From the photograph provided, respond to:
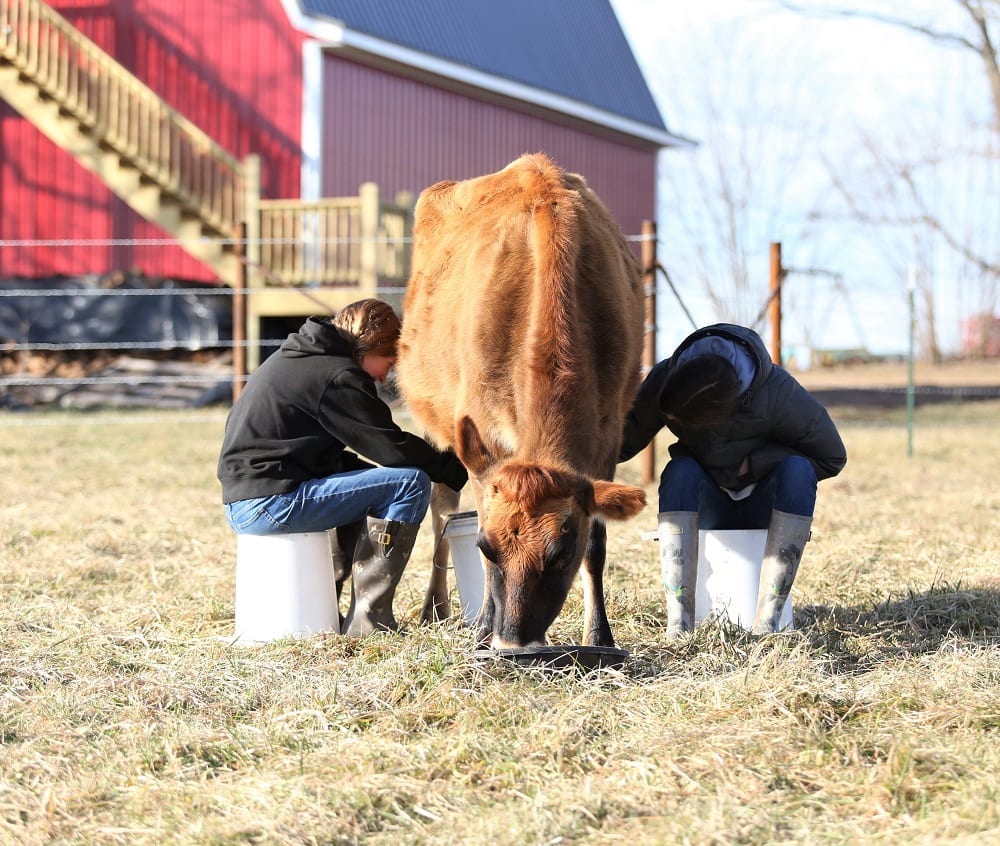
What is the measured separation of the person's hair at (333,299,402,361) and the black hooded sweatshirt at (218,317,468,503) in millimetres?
50

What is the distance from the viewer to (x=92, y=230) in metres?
18.0

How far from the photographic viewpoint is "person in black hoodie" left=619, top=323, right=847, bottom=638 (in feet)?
14.6

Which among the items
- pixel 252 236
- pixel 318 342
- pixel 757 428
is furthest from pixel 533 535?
pixel 252 236

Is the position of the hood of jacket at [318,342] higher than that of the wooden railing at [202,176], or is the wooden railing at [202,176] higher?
the wooden railing at [202,176]

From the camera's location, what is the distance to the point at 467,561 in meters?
4.74

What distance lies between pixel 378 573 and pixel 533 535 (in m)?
1.06

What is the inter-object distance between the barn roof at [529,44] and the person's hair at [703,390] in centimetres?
1330

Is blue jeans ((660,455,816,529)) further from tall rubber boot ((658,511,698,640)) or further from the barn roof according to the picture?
the barn roof

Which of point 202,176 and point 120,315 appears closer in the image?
point 202,176

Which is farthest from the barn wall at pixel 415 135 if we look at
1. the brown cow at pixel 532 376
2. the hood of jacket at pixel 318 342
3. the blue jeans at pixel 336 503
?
the blue jeans at pixel 336 503

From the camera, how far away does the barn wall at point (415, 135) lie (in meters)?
17.3

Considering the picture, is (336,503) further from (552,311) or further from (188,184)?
(188,184)

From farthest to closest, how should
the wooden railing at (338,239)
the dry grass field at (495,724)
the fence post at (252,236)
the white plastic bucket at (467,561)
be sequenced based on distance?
the fence post at (252,236), the wooden railing at (338,239), the white plastic bucket at (467,561), the dry grass field at (495,724)

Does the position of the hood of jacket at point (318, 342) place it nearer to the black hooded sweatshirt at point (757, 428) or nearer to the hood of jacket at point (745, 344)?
the black hooded sweatshirt at point (757, 428)
